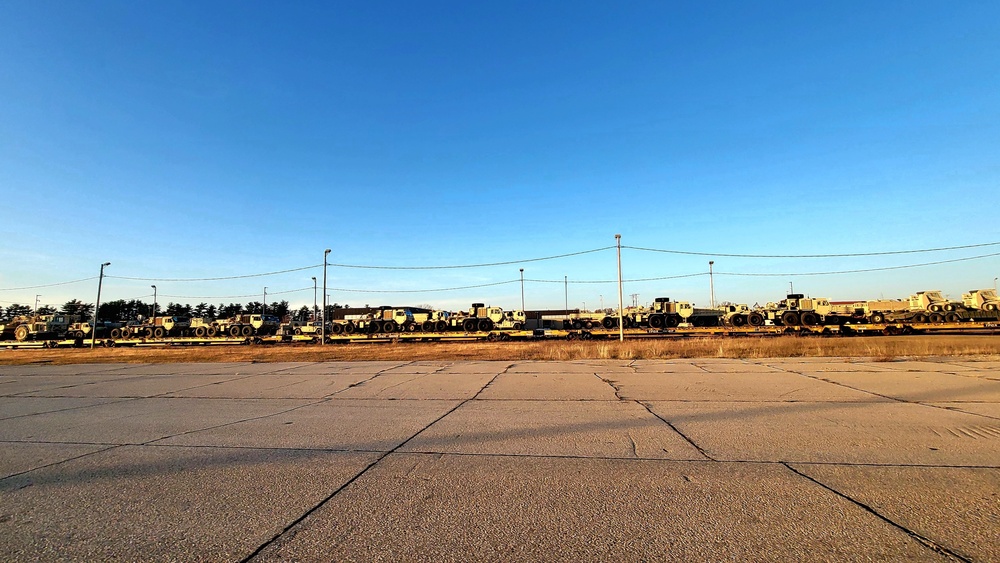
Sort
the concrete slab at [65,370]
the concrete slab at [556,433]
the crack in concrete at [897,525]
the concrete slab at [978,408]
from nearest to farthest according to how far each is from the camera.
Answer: the crack in concrete at [897,525], the concrete slab at [556,433], the concrete slab at [978,408], the concrete slab at [65,370]

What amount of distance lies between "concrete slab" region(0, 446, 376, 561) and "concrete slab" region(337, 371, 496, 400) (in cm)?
472

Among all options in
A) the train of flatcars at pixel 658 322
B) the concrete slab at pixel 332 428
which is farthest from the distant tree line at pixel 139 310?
the concrete slab at pixel 332 428

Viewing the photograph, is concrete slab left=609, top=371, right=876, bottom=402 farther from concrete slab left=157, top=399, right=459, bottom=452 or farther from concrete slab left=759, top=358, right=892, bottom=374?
concrete slab left=157, top=399, right=459, bottom=452

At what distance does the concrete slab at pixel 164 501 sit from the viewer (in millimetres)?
3242

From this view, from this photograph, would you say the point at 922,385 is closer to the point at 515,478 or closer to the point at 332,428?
the point at 515,478

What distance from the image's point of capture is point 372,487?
4.34 metres

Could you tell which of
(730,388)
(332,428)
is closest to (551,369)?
(730,388)

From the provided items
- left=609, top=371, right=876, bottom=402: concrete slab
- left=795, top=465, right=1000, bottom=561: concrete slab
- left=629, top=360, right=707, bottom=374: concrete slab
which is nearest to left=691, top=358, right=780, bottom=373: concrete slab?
left=629, top=360, right=707, bottom=374: concrete slab

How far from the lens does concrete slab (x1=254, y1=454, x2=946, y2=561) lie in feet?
10.0

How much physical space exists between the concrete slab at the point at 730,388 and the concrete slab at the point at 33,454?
8.70 m

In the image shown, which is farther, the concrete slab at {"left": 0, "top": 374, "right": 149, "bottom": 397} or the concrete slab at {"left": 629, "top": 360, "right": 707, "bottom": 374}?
the concrete slab at {"left": 629, "top": 360, "right": 707, "bottom": 374}

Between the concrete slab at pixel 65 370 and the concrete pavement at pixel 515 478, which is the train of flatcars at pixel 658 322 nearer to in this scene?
the concrete slab at pixel 65 370

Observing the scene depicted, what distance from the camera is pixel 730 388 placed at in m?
10.4

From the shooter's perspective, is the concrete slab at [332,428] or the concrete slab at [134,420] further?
the concrete slab at [134,420]
